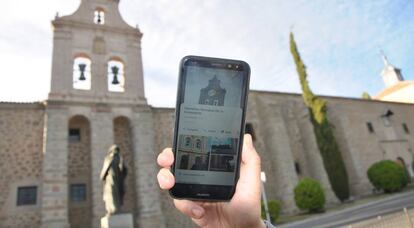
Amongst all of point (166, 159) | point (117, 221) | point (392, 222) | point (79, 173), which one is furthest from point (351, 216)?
point (79, 173)

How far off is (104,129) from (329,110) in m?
18.5

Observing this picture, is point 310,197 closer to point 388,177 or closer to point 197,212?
point 388,177

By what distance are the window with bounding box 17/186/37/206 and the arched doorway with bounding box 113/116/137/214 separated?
419 centimetres

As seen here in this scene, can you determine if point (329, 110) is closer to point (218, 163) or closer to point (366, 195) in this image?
point (366, 195)

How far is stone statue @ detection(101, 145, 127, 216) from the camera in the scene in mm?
8078

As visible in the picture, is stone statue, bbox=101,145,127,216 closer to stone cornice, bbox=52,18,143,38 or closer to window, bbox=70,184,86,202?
window, bbox=70,184,86,202

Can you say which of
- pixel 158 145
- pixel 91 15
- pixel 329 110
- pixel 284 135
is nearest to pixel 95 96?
pixel 158 145

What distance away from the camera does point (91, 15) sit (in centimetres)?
1638

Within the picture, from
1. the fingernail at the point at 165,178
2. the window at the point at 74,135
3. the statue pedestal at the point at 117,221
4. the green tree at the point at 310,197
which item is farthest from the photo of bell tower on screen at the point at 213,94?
the green tree at the point at 310,197

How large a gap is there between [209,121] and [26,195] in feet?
Result: 46.9

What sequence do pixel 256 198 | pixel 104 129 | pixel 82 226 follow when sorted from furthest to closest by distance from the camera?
pixel 104 129 < pixel 82 226 < pixel 256 198

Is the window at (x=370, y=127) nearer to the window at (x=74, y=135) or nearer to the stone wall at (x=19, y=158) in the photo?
the window at (x=74, y=135)

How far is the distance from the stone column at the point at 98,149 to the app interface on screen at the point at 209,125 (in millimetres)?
12473

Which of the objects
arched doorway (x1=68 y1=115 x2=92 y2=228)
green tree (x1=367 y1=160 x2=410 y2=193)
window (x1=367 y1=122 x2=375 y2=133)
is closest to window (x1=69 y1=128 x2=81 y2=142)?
arched doorway (x1=68 y1=115 x2=92 y2=228)
